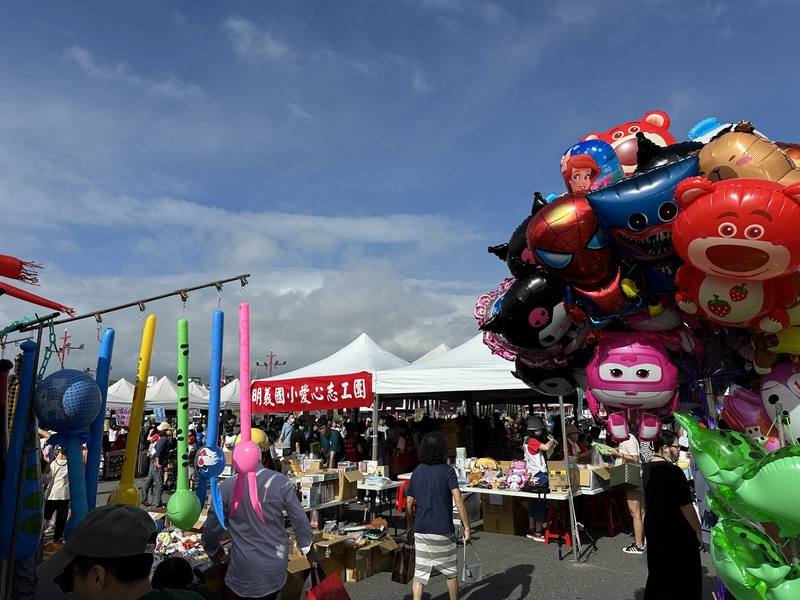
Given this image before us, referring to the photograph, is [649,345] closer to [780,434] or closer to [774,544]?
[780,434]

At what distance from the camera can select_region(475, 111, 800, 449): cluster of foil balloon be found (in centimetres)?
244

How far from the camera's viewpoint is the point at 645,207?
8.73ft

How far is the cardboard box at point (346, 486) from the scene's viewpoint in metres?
7.62

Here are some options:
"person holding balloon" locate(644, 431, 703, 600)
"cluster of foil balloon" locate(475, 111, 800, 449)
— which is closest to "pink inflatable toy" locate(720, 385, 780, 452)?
"cluster of foil balloon" locate(475, 111, 800, 449)

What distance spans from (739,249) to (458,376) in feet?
21.8

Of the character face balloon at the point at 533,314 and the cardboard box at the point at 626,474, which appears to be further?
the cardboard box at the point at 626,474

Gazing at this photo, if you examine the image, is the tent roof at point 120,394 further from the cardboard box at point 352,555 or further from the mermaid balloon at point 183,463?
the mermaid balloon at point 183,463

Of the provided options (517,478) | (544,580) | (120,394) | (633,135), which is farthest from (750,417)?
(120,394)

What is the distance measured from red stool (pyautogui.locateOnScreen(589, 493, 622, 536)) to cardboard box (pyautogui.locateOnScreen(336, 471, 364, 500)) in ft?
10.7

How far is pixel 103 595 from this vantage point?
5.16 ft

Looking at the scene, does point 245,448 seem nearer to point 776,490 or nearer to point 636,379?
point 636,379

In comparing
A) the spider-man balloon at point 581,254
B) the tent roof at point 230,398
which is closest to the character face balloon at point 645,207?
the spider-man balloon at point 581,254

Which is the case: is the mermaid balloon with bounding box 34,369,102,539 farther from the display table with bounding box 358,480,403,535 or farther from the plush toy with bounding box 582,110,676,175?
the display table with bounding box 358,480,403,535

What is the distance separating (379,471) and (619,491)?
347 centimetres
